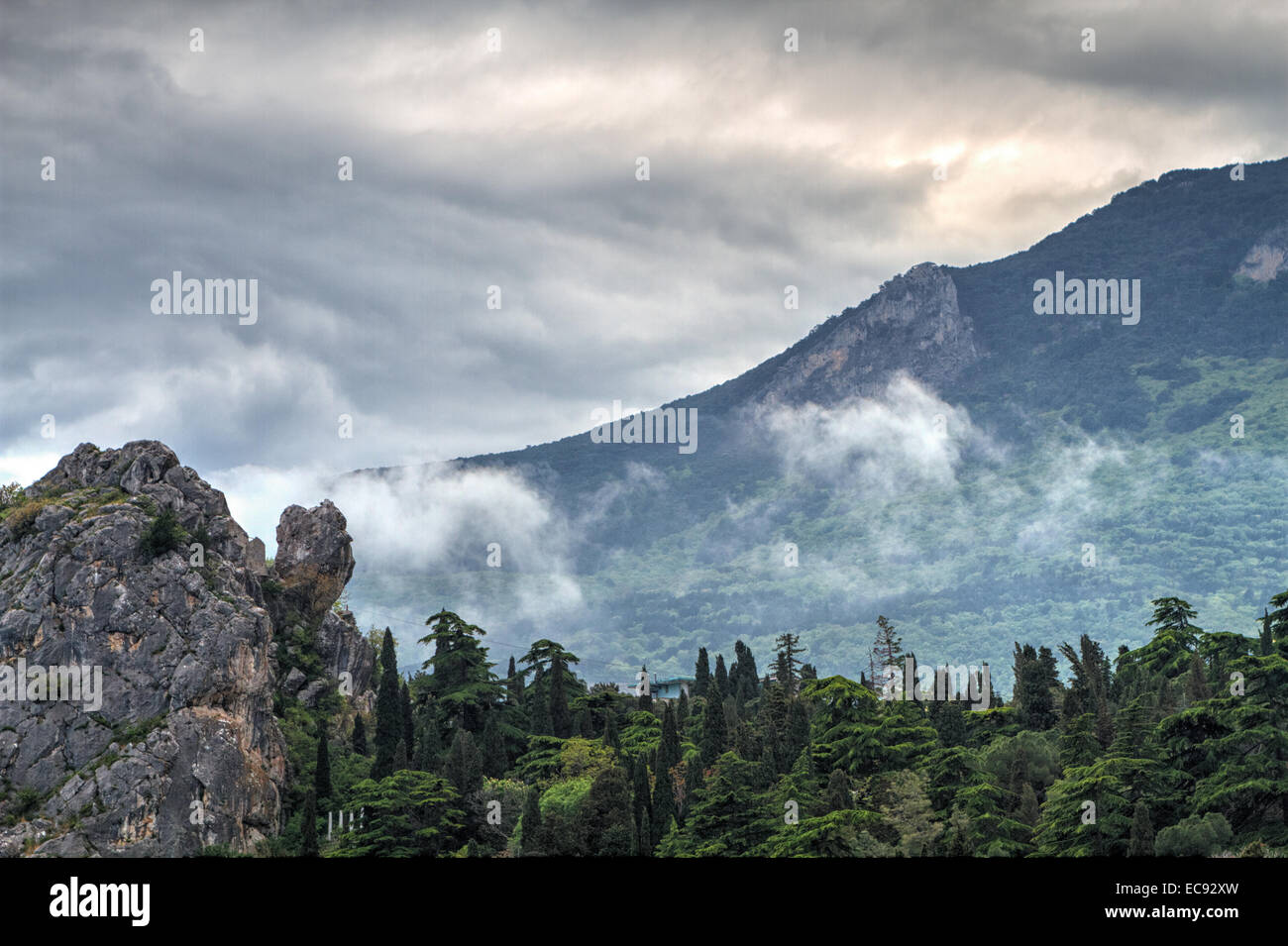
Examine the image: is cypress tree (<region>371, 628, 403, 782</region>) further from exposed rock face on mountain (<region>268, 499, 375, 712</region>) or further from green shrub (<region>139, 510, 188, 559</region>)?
green shrub (<region>139, 510, 188, 559</region>)

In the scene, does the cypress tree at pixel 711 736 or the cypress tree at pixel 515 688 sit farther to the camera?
the cypress tree at pixel 515 688

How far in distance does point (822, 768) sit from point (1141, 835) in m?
33.1

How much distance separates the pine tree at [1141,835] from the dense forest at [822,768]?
0.19 m

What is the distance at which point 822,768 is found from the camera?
103688mm

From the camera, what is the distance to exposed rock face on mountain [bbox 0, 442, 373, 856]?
109 metres

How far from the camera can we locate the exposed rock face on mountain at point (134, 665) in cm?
10894

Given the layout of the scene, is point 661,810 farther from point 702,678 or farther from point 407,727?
point 702,678

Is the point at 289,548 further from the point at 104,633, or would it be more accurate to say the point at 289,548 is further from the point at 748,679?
the point at 748,679

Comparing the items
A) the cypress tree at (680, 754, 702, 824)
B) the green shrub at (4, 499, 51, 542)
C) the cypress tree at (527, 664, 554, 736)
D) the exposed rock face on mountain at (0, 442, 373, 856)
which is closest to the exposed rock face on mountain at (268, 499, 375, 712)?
the exposed rock face on mountain at (0, 442, 373, 856)

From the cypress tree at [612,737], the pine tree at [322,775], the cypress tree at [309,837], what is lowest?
the cypress tree at [309,837]

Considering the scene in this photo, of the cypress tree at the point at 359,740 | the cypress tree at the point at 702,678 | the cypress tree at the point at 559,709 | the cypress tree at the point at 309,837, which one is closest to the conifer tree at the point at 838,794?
the cypress tree at the point at 309,837

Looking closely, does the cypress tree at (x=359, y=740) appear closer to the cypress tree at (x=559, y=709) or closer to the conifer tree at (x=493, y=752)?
the conifer tree at (x=493, y=752)
